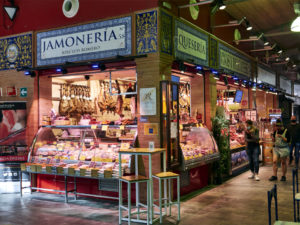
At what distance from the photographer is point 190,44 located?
823 centimetres

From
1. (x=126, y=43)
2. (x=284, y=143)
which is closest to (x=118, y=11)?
(x=126, y=43)

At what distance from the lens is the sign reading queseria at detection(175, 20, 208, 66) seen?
7.69 meters

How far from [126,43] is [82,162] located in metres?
2.75

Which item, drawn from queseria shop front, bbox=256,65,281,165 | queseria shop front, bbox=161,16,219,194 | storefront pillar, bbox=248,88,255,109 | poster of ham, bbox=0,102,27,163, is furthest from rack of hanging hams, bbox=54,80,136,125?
storefront pillar, bbox=248,88,255,109

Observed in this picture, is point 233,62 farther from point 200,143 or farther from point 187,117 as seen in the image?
point 200,143

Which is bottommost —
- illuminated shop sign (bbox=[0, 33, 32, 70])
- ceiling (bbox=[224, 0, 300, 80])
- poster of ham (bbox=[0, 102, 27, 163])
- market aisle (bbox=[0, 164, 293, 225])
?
market aisle (bbox=[0, 164, 293, 225])

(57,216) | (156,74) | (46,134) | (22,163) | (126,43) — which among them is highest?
(126,43)

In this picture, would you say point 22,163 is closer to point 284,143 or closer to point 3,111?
point 3,111

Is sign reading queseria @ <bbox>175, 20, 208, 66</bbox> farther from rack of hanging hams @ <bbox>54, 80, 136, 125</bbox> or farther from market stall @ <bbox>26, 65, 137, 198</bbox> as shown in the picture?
rack of hanging hams @ <bbox>54, 80, 136, 125</bbox>

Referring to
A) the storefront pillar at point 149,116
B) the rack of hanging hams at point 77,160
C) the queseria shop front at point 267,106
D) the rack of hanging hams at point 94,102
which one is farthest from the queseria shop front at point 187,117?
the queseria shop front at point 267,106

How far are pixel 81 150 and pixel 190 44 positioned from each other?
141 inches

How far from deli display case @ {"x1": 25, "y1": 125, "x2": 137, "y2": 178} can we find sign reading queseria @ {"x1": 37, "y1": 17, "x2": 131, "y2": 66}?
1635mm

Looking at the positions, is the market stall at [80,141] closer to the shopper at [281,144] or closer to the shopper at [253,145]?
the shopper at [253,145]

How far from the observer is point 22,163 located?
800 cm
